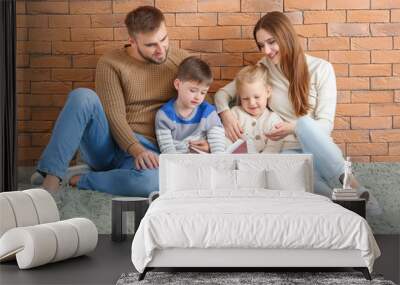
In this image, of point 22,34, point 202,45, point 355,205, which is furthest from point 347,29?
point 22,34

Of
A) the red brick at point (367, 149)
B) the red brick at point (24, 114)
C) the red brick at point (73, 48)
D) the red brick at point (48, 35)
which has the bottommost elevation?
the red brick at point (367, 149)

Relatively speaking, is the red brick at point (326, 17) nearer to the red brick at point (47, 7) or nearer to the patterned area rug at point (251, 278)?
the red brick at point (47, 7)

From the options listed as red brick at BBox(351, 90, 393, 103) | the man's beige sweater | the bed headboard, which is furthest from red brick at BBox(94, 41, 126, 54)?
red brick at BBox(351, 90, 393, 103)

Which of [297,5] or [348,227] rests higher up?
[297,5]

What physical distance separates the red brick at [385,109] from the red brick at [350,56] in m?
0.45

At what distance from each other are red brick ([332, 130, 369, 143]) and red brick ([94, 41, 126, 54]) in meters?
2.28

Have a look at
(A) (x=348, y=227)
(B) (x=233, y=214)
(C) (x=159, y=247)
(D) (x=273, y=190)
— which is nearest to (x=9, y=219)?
(C) (x=159, y=247)

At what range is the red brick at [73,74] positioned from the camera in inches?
280

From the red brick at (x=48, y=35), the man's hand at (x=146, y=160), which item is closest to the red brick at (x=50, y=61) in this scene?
the red brick at (x=48, y=35)

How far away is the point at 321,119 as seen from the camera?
698cm

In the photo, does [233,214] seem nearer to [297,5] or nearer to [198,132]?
[198,132]

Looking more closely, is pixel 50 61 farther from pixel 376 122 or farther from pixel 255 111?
pixel 376 122

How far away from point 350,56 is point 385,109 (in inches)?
24.2

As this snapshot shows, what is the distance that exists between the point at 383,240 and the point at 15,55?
156 inches
